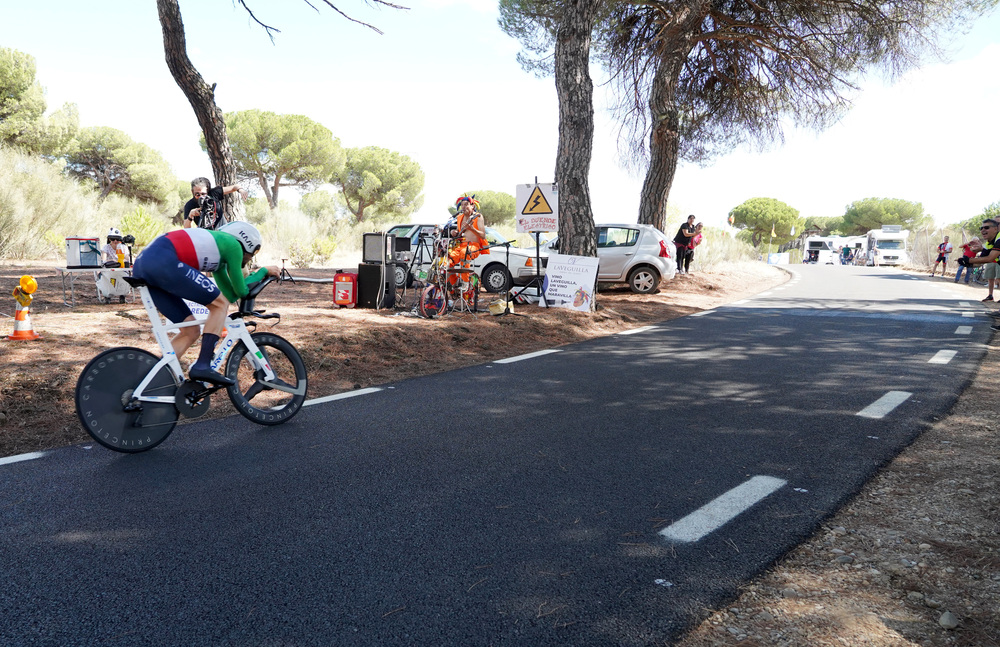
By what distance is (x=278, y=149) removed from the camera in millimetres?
47250

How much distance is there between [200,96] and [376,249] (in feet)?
13.5

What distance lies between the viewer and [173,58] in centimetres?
1148

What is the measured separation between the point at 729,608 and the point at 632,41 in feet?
66.8

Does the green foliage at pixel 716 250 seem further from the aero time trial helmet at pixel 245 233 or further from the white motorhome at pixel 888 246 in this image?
the aero time trial helmet at pixel 245 233

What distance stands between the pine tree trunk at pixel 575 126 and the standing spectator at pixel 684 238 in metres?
8.51

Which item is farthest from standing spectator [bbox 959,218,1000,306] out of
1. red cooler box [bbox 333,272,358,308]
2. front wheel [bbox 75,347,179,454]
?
front wheel [bbox 75,347,179,454]

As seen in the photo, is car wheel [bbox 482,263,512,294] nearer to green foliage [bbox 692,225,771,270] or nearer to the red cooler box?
the red cooler box

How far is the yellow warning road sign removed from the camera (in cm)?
1178

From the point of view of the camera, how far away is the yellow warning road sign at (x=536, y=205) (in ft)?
38.7

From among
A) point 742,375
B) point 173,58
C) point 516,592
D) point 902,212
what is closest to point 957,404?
point 742,375

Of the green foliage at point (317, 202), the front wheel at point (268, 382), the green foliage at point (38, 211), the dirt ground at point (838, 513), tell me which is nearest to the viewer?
the dirt ground at point (838, 513)

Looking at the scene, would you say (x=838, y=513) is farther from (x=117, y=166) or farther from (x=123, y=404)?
(x=117, y=166)

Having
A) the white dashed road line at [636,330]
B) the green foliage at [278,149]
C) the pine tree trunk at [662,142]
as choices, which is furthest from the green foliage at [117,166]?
the white dashed road line at [636,330]

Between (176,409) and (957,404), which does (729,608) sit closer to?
(176,409)
